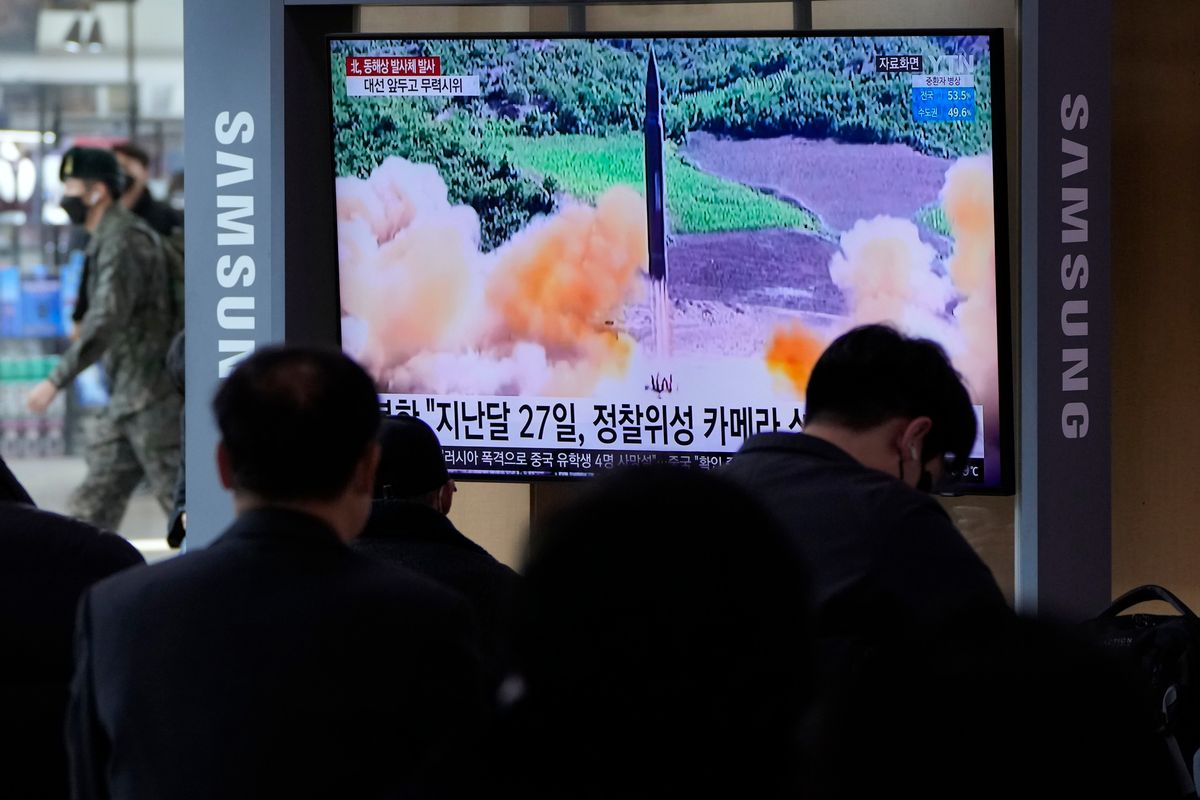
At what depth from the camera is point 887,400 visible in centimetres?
242

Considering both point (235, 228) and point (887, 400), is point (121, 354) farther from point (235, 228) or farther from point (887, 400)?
point (887, 400)

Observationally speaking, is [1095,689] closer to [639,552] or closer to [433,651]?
[639,552]

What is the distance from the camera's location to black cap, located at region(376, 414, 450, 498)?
2.92m

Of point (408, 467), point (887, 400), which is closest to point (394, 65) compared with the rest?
point (408, 467)

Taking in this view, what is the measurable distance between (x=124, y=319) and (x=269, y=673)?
5.20 meters

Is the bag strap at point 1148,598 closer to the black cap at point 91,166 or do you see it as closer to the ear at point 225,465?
the ear at point 225,465

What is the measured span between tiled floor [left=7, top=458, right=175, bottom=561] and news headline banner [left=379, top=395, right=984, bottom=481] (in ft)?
16.5

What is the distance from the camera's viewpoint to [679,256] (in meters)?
3.62

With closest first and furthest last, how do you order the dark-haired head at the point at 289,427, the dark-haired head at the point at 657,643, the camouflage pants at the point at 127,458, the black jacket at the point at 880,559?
the dark-haired head at the point at 657,643 → the dark-haired head at the point at 289,427 → the black jacket at the point at 880,559 → the camouflage pants at the point at 127,458

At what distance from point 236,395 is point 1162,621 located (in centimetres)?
182

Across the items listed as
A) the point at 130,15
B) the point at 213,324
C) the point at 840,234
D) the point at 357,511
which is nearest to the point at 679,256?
the point at 840,234

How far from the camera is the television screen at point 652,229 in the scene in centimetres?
349

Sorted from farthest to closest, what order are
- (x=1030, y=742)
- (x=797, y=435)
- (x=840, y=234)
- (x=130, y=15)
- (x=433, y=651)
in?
(x=130, y=15), (x=840, y=234), (x=797, y=435), (x=433, y=651), (x=1030, y=742)

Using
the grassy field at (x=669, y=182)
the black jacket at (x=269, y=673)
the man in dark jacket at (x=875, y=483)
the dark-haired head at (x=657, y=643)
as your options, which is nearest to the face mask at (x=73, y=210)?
the grassy field at (x=669, y=182)
